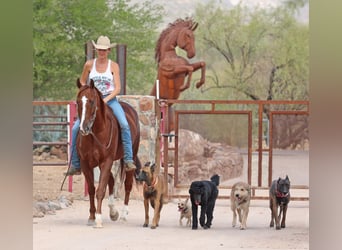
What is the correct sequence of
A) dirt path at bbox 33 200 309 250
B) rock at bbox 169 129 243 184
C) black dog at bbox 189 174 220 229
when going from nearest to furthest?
dirt path at bbox 33 200 309 250 < black dog at bbox 189 174 220 229 < rock at bbox 169 129 243 184

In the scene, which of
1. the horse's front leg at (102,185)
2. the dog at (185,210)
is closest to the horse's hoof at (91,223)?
the horse's front leg at (102,185)

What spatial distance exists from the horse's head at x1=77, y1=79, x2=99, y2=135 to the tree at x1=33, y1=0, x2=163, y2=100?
37.2 feet

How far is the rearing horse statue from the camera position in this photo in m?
17.2

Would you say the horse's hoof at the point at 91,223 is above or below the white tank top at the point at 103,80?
below

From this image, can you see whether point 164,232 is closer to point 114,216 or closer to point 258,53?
point 114,216

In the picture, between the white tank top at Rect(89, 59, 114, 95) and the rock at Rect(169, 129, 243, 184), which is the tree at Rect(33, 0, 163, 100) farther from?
the white tank top at Rect(89, 59, 114, 95)

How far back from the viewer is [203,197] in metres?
7.46

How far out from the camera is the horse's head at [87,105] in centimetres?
716

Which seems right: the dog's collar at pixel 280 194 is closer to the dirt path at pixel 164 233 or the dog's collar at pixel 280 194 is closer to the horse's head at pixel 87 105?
the dirt path at pixel 164 233

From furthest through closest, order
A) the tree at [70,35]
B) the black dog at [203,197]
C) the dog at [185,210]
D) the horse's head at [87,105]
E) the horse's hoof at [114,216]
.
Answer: the tree at [70,35]
the horse's hoof at [114,216]
the dog at [185,210]
the black dog at [203,197]
the horse's head at [87,105]

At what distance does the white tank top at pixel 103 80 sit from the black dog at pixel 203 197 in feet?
3.57

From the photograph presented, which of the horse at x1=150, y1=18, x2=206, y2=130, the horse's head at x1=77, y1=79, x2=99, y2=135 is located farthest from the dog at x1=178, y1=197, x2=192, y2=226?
the horse at x1=150, y1=18, x2=206, y2=130
